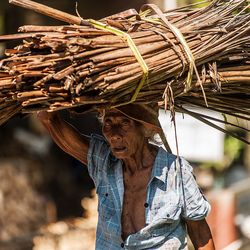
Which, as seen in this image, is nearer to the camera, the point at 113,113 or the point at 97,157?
the point at 113,113

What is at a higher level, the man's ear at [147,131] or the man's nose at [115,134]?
the man's nose at [115,134]

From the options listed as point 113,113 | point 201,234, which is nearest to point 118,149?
point 113,113

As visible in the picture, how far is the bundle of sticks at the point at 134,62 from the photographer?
3.28 m

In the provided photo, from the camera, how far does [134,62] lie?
3.37 meters

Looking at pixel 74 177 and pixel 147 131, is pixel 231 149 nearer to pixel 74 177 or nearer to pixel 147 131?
pixel 74 177

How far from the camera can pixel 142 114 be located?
3676 millimetres

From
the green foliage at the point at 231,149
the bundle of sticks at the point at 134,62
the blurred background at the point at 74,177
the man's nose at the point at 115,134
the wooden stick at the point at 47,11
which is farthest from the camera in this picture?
the green foliage at the point at 231,149

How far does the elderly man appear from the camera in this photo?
3.67 metres

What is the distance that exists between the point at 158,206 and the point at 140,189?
0.13 metres

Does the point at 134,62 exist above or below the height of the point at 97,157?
above

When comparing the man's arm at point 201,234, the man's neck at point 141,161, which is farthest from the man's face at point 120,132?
the man's arm at point 201,234

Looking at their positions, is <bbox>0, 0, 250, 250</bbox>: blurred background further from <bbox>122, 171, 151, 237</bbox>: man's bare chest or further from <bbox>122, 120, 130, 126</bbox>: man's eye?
<bbox>122, 120, 130, 126</bbox>: man's eye

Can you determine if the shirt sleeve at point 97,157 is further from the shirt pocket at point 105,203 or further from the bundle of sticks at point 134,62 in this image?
the bundle of sticks at point 134,62

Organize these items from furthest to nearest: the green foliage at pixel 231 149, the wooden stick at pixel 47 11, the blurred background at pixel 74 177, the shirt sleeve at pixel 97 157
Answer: the green foliage at pixel 231 149
the blurred background at pixel 74 177
the shirt sleeve at pixel 97 157
the wooden stick at pixel 47 11
